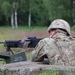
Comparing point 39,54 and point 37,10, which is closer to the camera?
point 39,54

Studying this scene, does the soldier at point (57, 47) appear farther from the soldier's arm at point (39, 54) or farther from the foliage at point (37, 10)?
the foliage at point (37, 10)

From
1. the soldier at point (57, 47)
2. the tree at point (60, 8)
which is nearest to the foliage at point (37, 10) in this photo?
the tree at point (60, 8)

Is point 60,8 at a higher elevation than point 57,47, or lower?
higher

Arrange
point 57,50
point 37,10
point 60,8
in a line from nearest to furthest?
point 57,50 < point 60,8 < point 37,10

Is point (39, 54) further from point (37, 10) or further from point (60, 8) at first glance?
point (37, 10)

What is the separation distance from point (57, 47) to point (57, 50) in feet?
0.13

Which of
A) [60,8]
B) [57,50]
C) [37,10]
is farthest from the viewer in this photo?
[37,10]

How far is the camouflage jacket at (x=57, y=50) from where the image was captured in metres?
4.64

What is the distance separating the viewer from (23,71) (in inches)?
146

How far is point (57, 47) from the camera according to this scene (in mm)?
4797

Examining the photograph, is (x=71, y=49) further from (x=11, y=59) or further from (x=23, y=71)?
(x=11, y=59)

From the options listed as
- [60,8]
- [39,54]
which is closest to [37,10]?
[60,8]

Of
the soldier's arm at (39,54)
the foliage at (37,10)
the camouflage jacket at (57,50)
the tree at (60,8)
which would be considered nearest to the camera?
the camouflage jacket at (57,50)

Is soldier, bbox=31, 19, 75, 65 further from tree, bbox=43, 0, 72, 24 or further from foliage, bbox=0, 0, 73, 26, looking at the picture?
tree, bbox=43, 0, 72, 24
